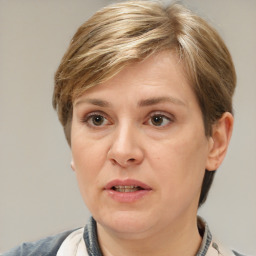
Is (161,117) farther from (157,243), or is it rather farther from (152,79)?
(157,243)

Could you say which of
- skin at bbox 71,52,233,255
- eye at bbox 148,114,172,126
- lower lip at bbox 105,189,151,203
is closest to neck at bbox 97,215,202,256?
skin at bbox 71,52,233,255

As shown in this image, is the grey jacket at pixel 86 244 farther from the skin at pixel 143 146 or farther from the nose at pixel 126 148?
the nose at pixel 126 148

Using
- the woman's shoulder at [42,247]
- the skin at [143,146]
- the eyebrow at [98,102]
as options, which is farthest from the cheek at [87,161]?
the woman's shoulder at [42,247]

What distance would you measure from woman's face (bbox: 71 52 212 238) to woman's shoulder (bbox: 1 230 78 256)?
0.92 feet

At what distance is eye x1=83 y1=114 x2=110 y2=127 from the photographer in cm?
141

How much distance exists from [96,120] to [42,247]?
18.7 inches

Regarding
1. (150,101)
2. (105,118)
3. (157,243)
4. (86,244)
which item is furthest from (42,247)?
(150,101)

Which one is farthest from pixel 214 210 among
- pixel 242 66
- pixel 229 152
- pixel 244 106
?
pixel 242 66

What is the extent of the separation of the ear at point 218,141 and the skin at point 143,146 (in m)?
0.07

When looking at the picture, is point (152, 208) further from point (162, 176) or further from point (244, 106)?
point (244, 106)

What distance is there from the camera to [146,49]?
1.37 m

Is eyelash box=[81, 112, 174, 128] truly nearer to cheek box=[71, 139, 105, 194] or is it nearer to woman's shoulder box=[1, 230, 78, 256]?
cheek box=[71, 139, 105, 194]

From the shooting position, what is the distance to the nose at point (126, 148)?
4.27 ft

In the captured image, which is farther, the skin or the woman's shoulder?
the woman's shoulder
